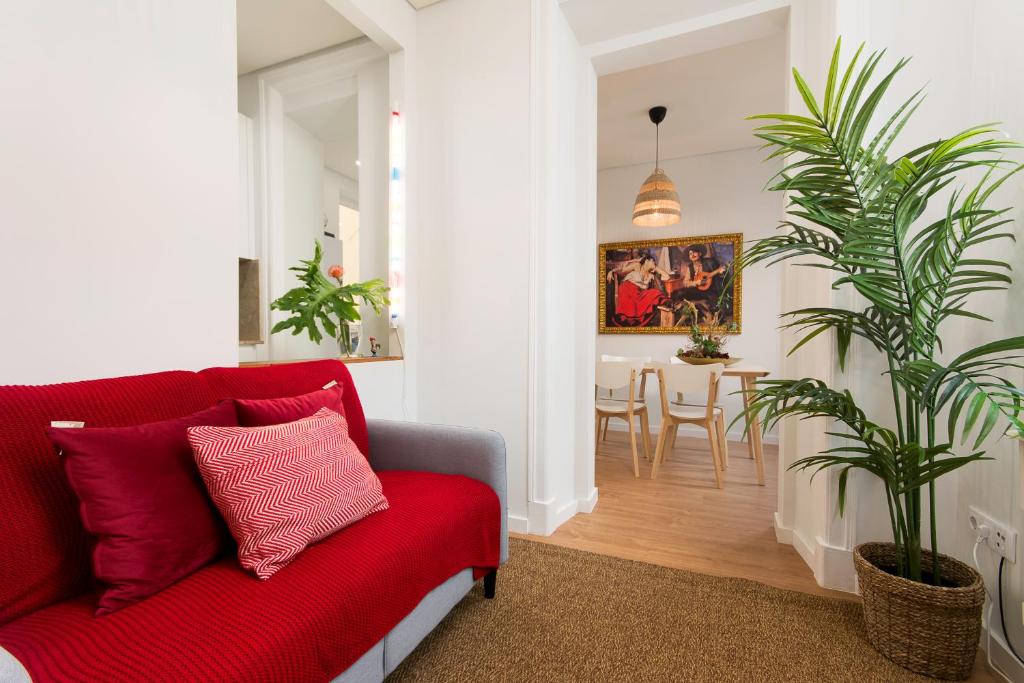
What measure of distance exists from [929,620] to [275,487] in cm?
180

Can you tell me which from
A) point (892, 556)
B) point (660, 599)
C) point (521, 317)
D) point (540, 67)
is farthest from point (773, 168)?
point (660, 599)

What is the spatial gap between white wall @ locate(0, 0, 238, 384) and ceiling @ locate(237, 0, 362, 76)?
3.75ft

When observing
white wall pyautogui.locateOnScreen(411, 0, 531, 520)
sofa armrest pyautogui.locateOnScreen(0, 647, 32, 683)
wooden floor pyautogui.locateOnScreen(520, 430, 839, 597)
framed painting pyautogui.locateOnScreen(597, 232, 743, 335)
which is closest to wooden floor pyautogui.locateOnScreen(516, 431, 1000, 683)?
wooden floor pyautogui.locateOnScreen(520, 430, 839, 597)

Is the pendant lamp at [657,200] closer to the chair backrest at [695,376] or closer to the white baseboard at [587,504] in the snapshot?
the chair backrest at [695,376]

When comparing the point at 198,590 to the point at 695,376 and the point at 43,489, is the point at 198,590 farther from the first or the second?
the point at 695,376

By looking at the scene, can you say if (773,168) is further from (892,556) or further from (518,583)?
(518,583)

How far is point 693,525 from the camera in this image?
252 cm

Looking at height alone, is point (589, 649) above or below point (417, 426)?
below

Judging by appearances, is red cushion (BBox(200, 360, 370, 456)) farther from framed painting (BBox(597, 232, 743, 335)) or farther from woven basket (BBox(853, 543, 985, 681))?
framed painting (BBox(597, 232, 743, 335))

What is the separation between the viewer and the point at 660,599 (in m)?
1.76

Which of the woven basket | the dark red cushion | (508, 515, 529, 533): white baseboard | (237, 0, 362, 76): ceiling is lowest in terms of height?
(508, 515, 529, 533): white baseboard

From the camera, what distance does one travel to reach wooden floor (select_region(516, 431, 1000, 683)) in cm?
204

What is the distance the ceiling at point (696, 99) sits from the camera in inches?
128

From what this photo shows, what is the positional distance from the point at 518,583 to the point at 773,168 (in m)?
4.41
